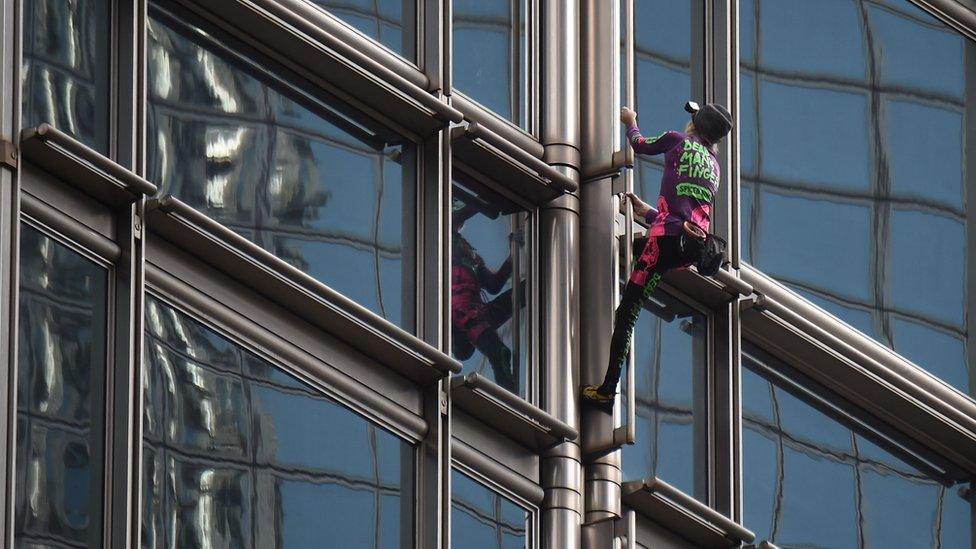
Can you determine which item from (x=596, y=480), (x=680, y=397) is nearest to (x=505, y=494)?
(x=596, y=480)

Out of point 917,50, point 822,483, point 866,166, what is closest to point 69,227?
point 822,483

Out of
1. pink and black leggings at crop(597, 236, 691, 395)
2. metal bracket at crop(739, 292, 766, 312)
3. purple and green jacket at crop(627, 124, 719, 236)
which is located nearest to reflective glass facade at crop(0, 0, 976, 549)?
metal bracket at crop(739, 292, 766, 312)

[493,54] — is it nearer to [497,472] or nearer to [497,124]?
[497,124]

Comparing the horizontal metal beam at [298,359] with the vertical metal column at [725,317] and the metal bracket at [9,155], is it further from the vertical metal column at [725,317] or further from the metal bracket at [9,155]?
the vertical metal column at [725,317]

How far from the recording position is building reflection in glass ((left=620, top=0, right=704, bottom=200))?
2306cm

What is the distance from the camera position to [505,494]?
2102 centimetres

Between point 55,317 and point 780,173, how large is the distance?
8743 mm

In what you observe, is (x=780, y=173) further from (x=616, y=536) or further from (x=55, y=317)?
(x=55, y=317)

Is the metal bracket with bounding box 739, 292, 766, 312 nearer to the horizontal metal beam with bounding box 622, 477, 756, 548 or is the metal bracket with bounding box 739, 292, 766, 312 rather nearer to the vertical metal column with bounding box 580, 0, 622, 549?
the vertical metal column with bounding box 580, 0, 622, 549

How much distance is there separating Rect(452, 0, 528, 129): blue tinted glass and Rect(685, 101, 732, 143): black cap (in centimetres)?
148

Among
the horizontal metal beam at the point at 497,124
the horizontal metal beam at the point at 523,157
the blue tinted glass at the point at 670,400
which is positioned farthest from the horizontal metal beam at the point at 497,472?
the horizontal metal beam at the point at 497,124

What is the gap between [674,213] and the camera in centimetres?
2155

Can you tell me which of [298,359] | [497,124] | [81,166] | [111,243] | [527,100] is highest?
[527,100]

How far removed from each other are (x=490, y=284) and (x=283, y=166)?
218 centimetres
